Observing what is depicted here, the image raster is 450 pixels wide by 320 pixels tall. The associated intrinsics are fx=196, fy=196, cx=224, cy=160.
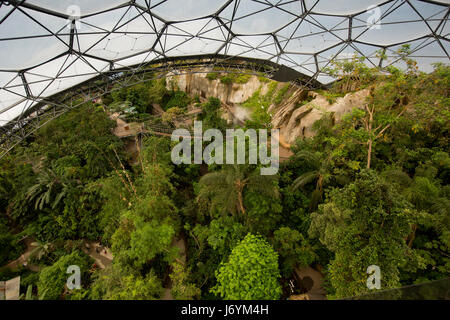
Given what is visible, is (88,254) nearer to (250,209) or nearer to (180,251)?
(180,251)

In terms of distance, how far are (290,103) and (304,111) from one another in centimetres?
216

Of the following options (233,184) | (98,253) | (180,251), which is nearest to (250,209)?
(233,184)

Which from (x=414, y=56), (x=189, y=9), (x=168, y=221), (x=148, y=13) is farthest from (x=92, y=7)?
(x=414, y=56)

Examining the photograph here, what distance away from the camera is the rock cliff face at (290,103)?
13062 mm

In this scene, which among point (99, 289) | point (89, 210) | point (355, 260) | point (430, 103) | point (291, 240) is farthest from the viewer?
point (89, 210)

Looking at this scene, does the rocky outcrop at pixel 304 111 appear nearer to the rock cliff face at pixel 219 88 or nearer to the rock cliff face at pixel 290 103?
the rock cliff face at pixel 290 103

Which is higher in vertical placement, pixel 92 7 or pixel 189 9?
pixel 189 9

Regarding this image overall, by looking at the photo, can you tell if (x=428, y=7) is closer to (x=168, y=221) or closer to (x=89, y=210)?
(x=168, y=221)

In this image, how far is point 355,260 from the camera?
18.1 feet

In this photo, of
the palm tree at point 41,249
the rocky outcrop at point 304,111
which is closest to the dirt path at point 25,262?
the palm tree at point 41,249

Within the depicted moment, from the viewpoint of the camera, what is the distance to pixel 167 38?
1121cm

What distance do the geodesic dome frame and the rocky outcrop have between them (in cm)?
218

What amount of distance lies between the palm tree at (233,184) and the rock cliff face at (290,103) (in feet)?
16.5

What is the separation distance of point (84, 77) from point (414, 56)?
18.3m
